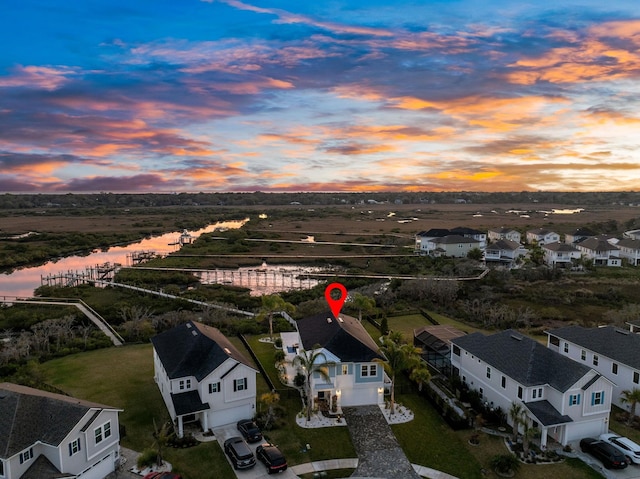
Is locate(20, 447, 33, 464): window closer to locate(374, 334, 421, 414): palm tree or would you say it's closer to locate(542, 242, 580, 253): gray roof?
locate(374, 334, 421, 414): palm tree

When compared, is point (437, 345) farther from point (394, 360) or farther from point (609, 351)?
point (609, 351)

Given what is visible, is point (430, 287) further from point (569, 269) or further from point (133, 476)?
point (133, 476)

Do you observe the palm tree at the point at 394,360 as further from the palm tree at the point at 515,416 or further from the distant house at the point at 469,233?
the distant house at the point at 469,233

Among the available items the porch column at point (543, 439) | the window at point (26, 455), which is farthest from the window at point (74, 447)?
Result: the porch column at point (543, 439)

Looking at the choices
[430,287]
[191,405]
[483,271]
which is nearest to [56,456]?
[191,405]

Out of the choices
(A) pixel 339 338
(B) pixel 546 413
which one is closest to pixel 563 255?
(B) pixel 546 413

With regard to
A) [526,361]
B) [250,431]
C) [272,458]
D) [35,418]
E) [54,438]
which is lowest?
[250,431]

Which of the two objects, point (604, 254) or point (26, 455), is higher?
point (26, 455)
